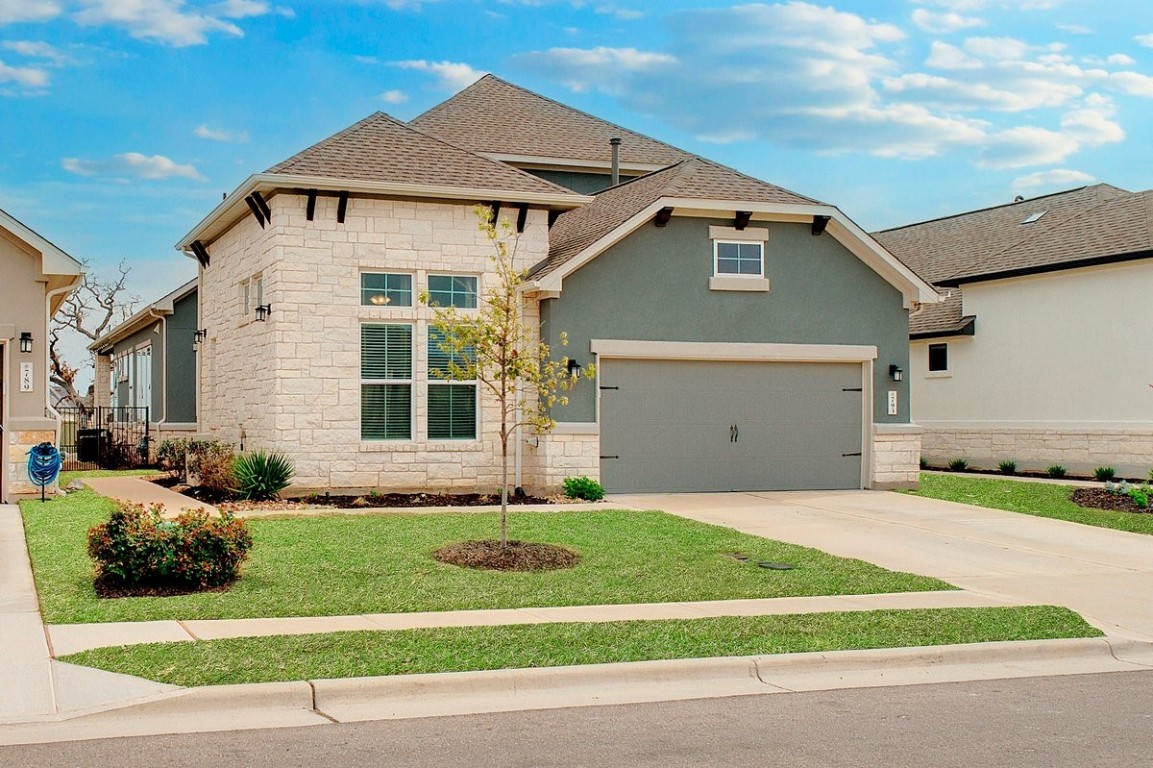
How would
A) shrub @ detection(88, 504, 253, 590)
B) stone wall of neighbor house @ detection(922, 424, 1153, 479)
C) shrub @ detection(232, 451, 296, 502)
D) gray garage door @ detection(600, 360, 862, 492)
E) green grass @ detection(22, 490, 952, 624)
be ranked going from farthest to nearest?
stone wall of neighbor house @ detection(922, 424, 1153, 479) → gray garage door @ detection(600, 360, 862, 492) → shrub @ detection(232, 451, 296, 502) → shrub @ detection(88, 504, 253, 590) → green grass @ detection(22, 490, 952, 624)

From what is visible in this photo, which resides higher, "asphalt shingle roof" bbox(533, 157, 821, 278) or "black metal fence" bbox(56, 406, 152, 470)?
"asphalt shingle roof" bbox(533, 157, 821, 278)

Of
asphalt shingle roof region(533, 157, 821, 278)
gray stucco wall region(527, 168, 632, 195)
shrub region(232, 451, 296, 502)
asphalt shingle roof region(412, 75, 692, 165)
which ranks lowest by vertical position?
shrub region(232, 451, 296, 502)

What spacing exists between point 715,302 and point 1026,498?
6650 millimetres

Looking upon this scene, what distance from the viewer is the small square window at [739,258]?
67.0 ft

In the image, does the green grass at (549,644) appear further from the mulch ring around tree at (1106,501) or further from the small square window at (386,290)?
the small square window at (386,290)

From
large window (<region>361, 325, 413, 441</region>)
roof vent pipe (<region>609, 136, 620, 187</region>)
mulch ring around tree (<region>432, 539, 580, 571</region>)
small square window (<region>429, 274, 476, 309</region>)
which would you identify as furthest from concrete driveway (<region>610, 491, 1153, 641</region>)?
roof vent pipe (<region>609, 136, 620, 187</region>)

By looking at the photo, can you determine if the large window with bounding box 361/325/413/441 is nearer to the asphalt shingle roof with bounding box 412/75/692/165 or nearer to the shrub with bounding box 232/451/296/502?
the shrub with bounding box 232/451/296/502

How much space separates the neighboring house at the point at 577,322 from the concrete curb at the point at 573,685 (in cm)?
1050

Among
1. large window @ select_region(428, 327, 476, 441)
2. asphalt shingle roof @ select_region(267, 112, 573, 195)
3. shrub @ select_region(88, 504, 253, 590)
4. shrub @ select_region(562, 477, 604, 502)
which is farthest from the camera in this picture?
large window @ select_region(428, 327, 476, 441)

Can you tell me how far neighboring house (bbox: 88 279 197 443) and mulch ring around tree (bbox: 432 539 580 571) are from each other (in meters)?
15.8

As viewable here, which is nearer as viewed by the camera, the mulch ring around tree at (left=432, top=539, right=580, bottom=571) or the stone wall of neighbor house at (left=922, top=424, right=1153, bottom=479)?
the mulch ring around tree at (left=432, top=539, right=580, bottom=571)

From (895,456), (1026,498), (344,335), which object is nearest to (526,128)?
(344,335)

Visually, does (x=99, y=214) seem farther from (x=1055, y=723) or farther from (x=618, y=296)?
(x=1055, y=723)

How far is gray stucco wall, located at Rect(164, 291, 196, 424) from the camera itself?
27953 mm
